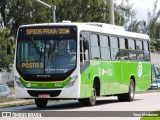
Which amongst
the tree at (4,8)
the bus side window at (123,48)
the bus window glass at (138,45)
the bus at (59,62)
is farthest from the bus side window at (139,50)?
the tree at (4,8)

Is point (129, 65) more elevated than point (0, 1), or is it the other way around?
point (0, 1)

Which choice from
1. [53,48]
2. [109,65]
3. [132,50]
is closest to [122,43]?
[132,50]

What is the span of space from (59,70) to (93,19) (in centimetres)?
5058

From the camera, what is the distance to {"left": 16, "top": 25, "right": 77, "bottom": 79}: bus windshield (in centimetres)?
2347

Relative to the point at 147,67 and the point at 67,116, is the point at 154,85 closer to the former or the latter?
the point at 147,67

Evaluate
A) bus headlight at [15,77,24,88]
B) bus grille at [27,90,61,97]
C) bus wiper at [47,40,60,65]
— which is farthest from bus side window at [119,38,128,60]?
bus headlight at [15,77,24,88]

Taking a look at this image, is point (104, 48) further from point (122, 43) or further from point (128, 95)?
point (128, 95)

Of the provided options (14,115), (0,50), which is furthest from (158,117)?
(0,50)

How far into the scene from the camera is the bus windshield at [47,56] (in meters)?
23.5

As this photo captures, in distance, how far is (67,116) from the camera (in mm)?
19531

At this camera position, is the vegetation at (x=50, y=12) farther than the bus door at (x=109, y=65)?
Yes

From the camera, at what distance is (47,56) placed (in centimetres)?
2367

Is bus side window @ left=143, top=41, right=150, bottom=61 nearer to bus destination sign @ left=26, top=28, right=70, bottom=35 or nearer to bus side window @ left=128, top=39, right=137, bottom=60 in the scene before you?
bus side window @ left=128, top=39, right=137, bottom=60

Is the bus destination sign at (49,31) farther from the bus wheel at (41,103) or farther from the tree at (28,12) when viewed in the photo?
the tree at (28,12)
